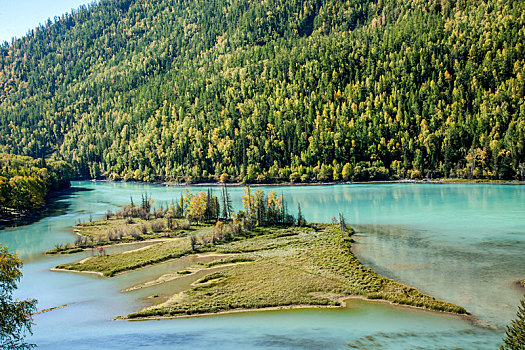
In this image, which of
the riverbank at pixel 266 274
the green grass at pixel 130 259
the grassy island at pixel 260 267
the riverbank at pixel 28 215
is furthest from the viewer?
the riverbank at pixel 28 215

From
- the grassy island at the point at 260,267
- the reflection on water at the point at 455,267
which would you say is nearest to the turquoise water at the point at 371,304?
the reflection on water at the point at 455,267

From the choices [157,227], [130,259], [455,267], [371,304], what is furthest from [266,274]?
[157,227]

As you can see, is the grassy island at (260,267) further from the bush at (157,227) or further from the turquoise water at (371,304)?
the turquoise water at (371,304)

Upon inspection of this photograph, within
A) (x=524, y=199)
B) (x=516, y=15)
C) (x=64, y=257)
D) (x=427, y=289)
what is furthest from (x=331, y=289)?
(x=516, y=15)

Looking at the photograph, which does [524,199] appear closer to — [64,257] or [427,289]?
[427,289]

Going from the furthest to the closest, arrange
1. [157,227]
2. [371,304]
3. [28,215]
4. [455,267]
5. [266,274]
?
[28,215] < [157,227] < [266,274] < [455,267] < [371,304]

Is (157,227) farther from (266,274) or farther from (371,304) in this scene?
(371,304)

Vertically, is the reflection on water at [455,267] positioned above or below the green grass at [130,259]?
below
